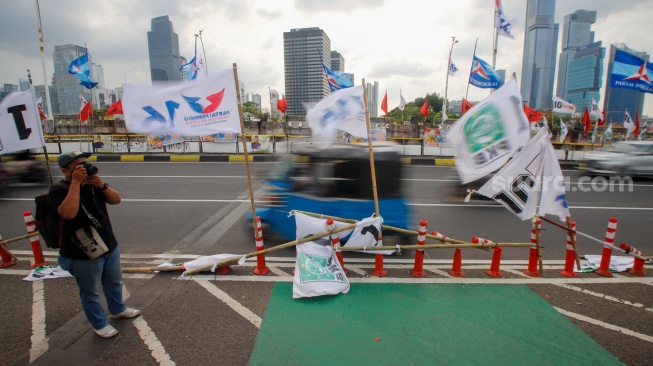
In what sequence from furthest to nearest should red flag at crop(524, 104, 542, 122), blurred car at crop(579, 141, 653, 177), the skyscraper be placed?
the skyscraper → red flag at crop(524, 104, 542, 122) → blurred car at crop(579, 141, 653, 177)

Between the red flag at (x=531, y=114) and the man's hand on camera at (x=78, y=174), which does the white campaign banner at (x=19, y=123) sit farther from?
the red flag at (x=531, y=114)

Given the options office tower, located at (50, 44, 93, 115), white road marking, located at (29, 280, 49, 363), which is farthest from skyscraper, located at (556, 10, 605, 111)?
office tower, located at (50, 44, 93, 115)

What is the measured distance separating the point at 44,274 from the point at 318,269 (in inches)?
150

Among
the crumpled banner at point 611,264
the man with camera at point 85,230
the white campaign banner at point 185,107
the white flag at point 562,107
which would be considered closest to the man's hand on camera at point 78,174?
the man with camera at point 85,230

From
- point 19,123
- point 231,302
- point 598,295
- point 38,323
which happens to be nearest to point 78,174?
point 38,323

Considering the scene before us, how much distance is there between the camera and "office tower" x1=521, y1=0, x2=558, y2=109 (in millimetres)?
43375

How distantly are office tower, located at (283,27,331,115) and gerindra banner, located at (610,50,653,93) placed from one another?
31.4 meters

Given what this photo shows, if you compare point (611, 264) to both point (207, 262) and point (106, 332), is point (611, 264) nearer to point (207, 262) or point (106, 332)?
point (207, 262)

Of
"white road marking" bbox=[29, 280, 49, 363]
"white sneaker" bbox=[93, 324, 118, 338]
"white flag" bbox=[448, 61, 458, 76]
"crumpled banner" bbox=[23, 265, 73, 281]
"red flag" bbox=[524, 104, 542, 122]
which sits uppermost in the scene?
"white flag" bbox=[448, 61, 458, 76]

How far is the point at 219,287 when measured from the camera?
4.41 m

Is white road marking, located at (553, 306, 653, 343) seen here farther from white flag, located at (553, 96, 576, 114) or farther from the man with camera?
white flag, located at (553, 96, 576, 114)

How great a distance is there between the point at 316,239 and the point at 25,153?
36.3 ft

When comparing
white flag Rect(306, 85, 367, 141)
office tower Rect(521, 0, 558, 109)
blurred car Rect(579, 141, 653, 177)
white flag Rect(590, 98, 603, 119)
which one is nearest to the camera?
white flag Rect(306, 85, 367, 141)

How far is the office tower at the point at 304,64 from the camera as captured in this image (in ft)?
135
